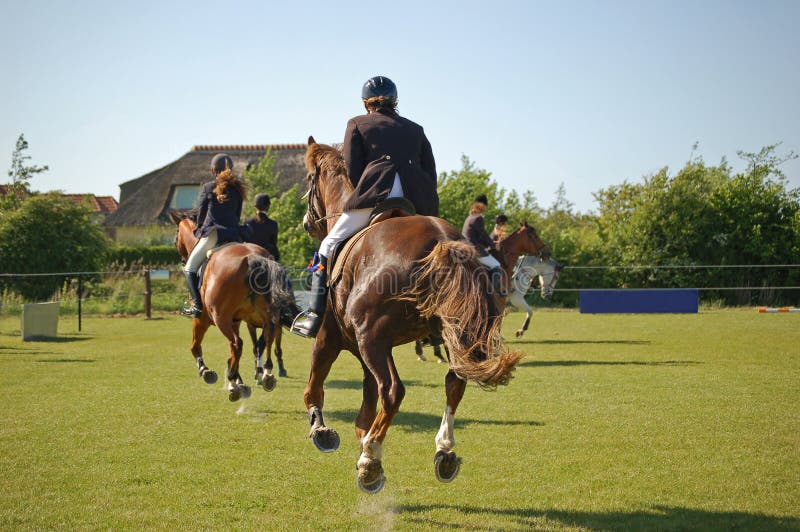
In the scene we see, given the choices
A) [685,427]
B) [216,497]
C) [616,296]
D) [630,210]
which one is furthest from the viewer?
[630,210]

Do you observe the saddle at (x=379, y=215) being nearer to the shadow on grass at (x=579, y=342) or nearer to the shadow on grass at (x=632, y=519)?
the shadow on grass at (x=632, y=519)

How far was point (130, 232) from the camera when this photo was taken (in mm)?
52750

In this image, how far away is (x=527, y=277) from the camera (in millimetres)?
17109

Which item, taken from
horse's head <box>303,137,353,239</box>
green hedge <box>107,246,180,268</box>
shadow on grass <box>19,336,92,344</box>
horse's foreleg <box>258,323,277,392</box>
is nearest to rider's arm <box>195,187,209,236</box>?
horse's foreleg <box>258,323,277,392</box>

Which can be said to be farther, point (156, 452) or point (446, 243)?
point (156, 452)

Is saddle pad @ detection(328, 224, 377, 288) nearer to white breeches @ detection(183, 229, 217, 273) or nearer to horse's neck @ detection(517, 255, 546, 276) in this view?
white breeches @ detection(183, 229, 217, 273)

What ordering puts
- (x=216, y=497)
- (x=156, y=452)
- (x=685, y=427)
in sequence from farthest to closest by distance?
1. (x=685, y=427)
2. (x=156, y=452)
3. (x=216, y=497)

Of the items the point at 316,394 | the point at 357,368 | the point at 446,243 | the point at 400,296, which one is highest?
the point at 446,243

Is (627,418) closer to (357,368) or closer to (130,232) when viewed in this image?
(357,368)

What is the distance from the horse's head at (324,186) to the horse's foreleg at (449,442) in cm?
197

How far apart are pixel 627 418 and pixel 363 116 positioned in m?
4.78

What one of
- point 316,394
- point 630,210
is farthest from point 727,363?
point 630,210

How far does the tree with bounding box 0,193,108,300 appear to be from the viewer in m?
25.1

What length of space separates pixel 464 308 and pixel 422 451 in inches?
115
